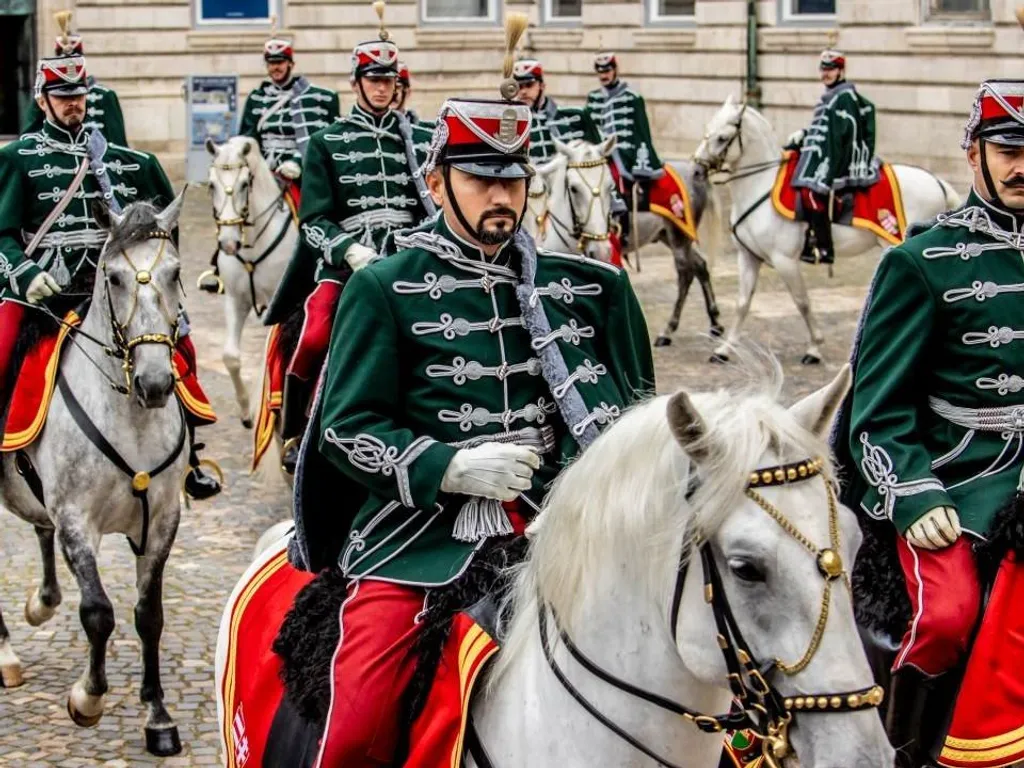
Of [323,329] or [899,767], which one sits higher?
[323,329]

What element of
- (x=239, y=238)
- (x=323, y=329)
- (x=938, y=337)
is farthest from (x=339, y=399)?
(x=239, y=238)

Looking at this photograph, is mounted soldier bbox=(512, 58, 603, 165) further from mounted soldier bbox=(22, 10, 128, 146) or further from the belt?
the belt

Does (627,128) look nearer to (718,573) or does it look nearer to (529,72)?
(529,72)

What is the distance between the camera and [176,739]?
692 centimetres

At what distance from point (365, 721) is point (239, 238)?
893cm

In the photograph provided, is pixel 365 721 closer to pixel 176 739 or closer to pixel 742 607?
pixel 742 607

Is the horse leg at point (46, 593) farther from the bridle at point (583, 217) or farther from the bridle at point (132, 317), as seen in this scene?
the bridle at point (583, 217)

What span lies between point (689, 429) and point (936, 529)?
1.82 metres

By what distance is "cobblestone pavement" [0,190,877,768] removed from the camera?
7.02 metres

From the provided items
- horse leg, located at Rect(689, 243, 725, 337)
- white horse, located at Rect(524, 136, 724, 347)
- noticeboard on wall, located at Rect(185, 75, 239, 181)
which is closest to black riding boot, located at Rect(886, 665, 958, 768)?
white horse, located at Rect(524, 136, 724, 347)

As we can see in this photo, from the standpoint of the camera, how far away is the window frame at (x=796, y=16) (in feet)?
82.6

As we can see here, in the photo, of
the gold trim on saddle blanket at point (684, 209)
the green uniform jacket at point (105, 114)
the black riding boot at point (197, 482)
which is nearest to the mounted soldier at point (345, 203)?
the black riding boot at point (197, 482)

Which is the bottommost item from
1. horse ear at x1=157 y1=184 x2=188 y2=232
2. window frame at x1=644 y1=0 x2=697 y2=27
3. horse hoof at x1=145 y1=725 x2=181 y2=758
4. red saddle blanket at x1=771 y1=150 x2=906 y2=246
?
horse hoof at x1=145 y1=725 x2=181 y2=758

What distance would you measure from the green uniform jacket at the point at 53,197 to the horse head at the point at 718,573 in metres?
4.80
